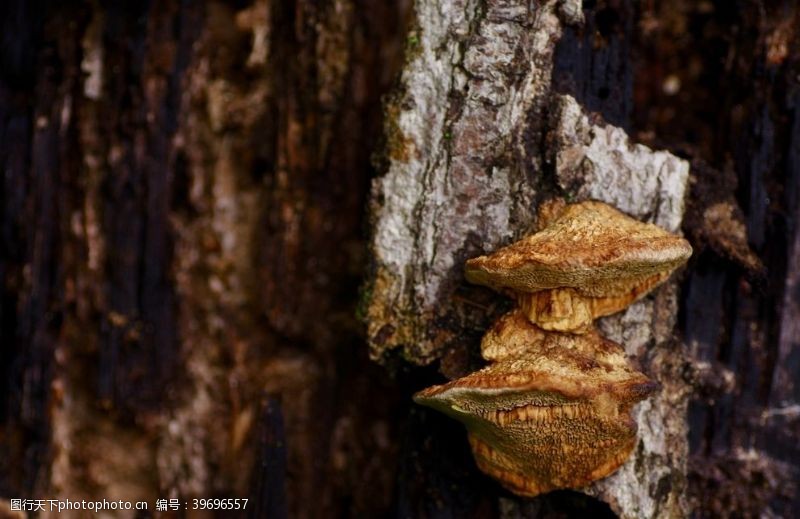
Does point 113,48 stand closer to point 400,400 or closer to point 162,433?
point 162,433

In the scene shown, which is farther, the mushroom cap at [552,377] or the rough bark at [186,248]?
the rough bark at [186,248]

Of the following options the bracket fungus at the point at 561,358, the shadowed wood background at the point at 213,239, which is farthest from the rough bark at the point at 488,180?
the shadowed wood background at the point at 213,239

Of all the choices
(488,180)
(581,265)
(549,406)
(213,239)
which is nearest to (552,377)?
(549,406)

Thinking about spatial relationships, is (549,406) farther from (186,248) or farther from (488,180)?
(186,248)

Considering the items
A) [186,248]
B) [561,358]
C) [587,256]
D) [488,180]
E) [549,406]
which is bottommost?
[549,406]

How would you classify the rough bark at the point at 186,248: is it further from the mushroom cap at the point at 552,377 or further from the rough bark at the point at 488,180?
the mushroom cap at the point at 552,377

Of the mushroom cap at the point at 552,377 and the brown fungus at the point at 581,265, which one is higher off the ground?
the brown fungus at the point at 581,265

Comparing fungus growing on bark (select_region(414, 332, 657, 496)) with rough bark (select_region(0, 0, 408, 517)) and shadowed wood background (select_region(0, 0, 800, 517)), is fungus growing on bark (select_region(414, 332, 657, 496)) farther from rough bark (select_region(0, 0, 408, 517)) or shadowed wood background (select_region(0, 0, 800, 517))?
rough bark (select_region(0, 0, 408, 517))

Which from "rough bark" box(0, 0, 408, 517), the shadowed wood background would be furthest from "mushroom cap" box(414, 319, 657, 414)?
"rough bark" box(0, 0, 408, 517)
